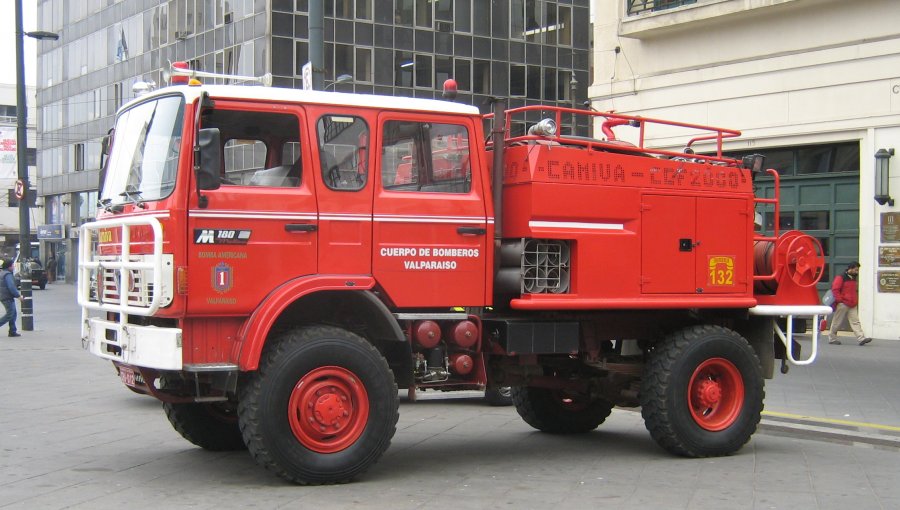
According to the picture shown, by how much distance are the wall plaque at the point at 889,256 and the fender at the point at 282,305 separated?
49.1 ft

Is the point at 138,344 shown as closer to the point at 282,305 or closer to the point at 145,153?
the point at 282,305

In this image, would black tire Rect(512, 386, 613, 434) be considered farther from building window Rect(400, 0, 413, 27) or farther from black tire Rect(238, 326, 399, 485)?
building window Rect(400, 0, 413, 27)

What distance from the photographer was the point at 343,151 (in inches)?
303

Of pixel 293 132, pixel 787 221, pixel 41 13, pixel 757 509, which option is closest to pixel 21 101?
pixel 787 221

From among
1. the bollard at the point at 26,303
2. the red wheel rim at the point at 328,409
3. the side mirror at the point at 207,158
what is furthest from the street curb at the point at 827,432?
the bollard at the point at 26,303

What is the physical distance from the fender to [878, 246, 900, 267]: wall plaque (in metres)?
15.0

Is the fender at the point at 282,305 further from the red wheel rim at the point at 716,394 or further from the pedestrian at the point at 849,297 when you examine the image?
the pedestrian at the point at 849,297

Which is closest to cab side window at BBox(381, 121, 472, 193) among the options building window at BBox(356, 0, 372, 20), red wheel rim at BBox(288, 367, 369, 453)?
red wheel rim at BBox(288, 367, 369, 453)

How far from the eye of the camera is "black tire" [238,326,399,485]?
712 centimetres

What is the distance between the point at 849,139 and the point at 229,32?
32027mm

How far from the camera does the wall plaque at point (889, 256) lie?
19.8 metres

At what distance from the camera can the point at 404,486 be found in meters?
7.47

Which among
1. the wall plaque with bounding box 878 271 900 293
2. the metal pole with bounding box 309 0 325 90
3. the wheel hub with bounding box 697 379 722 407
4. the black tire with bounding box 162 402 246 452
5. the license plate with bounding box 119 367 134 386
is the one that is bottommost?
the black tire with bounding box 162 402 246 452

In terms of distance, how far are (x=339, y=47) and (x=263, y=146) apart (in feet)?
126
